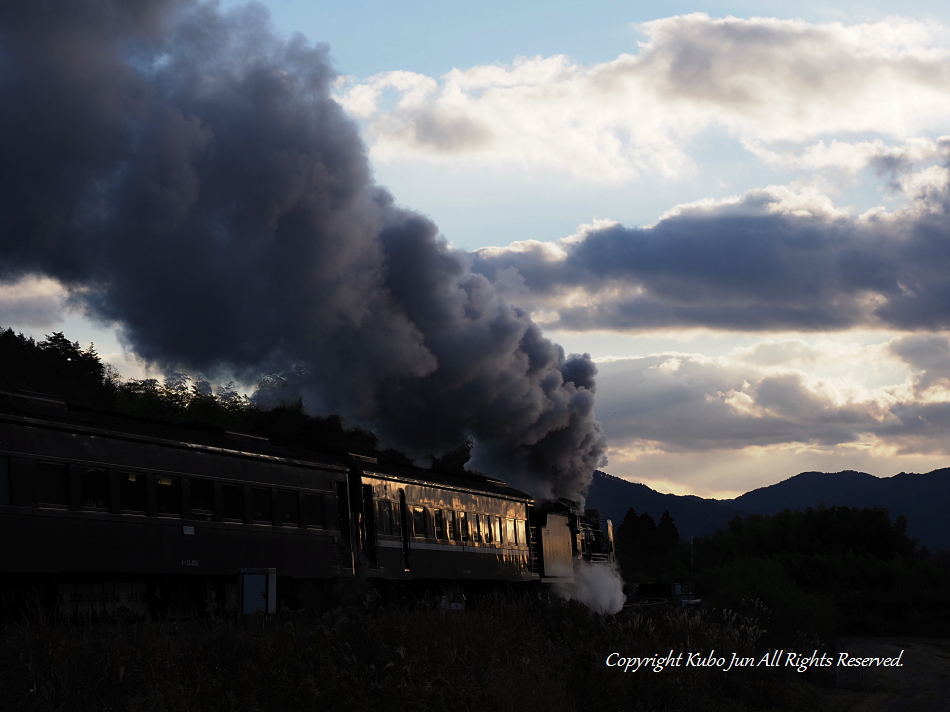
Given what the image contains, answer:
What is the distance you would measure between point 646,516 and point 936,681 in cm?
12722

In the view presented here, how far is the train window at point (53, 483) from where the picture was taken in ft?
49.7

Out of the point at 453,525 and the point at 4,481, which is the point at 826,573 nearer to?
the point at 453,525

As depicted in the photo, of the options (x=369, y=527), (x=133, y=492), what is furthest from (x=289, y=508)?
(x=133, y=492)

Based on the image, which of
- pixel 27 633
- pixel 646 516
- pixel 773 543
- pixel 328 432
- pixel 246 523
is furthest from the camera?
pixel 646 516

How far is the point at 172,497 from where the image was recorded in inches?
695

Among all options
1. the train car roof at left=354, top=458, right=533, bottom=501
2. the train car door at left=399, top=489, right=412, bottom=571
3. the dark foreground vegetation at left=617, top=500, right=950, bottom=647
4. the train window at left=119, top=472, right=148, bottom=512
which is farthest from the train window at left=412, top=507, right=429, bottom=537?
the dark foreground vegetation at left=617, top=500, right=950, bottom=647

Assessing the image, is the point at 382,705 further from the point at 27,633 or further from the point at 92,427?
the point at 92,427

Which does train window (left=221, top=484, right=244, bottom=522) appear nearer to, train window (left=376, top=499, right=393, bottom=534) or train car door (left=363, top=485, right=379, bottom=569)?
train car door (left=363, top=485, right=379, bottom=569)

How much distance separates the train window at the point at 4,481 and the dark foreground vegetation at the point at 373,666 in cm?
165

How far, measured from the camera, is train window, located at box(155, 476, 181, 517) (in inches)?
681

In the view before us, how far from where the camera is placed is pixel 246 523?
1925cm

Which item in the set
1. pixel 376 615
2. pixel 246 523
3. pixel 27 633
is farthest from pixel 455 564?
pixel 27 633

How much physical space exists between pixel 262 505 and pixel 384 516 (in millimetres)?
3978

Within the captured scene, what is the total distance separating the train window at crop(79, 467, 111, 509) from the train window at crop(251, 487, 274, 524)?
3.72 metres
